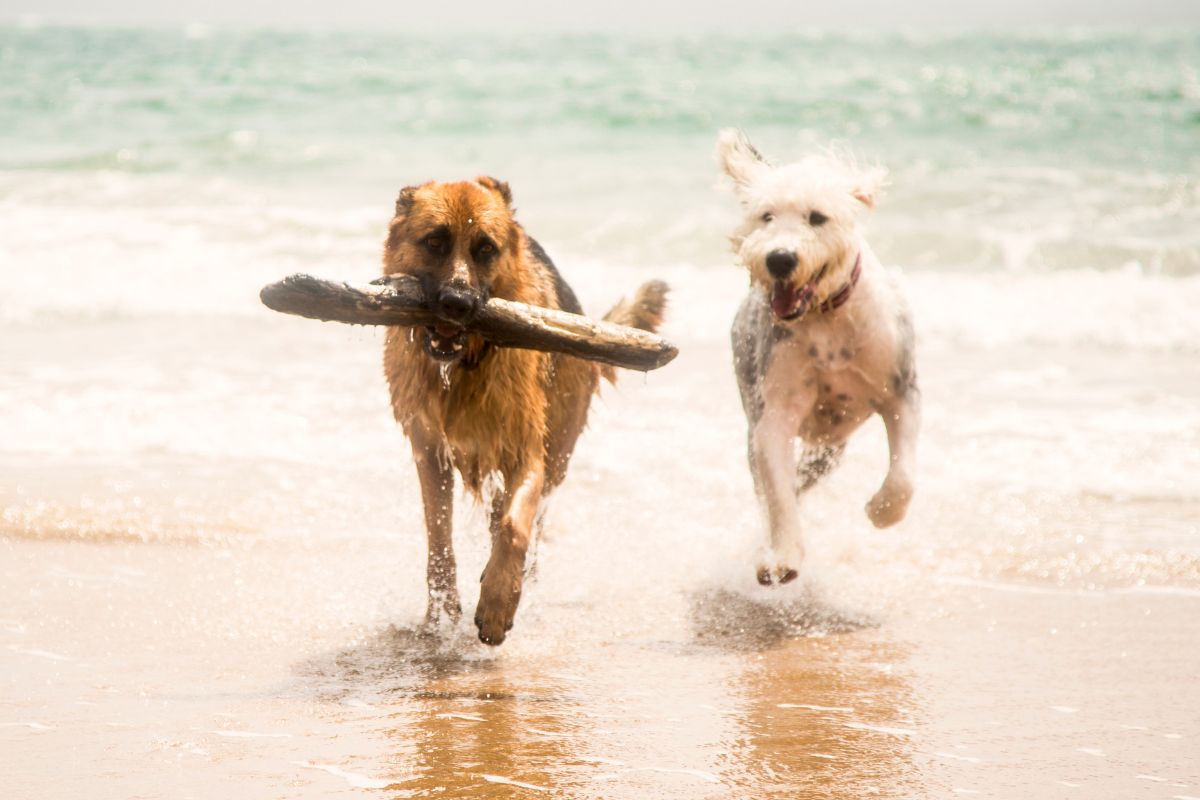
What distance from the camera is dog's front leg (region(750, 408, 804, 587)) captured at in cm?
504

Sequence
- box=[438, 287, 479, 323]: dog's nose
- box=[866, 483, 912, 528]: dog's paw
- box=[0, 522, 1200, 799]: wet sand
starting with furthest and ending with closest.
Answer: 1. box=[866, 483, 912, 528]: dog's paw
2. box=[438, 287, 479, 323]: dog's nose
3. box=[0, 522, 1200, 799]: wet sand

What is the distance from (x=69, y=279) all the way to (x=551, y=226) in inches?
178

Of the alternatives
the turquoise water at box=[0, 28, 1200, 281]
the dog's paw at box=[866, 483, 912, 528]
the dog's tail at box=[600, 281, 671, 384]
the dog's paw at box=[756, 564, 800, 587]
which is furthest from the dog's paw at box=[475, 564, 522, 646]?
the turquoise water at box=[0, 28, 1200, 281]

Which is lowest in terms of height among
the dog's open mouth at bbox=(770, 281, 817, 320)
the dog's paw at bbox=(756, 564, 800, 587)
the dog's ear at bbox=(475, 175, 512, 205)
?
the dog's paw at bbox=(756, 564, 800, 587)

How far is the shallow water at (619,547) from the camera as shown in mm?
3793

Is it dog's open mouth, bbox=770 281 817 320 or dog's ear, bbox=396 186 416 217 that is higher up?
dog's ear, bbox=396 186 416 217

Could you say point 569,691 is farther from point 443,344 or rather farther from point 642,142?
point 642,142

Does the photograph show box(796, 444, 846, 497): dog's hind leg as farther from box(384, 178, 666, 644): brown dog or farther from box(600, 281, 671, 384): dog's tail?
box(384, 178, 666, 644): brown dog

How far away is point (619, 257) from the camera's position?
41.3 ft

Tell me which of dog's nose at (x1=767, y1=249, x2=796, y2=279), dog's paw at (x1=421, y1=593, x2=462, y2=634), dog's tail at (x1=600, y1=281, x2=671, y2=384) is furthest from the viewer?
dog's tail at (x1=600, y1=281, x2=671, y2=384)

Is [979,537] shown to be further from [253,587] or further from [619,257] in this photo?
[619,257]

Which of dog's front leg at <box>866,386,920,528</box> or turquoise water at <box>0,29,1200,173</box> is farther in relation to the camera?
turquoise water at <box>0,29,1200,173</box>

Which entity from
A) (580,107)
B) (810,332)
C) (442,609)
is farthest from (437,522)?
(580,107)

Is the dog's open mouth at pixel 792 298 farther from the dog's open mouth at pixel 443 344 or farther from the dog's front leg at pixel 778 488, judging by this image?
the dog's open mouth at pixel 443 344
